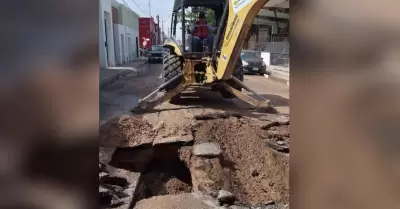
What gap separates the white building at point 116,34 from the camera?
2598 centimetres

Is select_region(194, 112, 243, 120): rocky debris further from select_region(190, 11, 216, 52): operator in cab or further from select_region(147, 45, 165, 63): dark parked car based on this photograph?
select_region(147, 45, 165, 63): dark parked car

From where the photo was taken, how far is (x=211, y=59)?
369 inches

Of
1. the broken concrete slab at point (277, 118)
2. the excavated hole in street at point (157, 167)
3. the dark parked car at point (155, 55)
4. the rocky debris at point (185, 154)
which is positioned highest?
the dark parked car at point (155, 55)

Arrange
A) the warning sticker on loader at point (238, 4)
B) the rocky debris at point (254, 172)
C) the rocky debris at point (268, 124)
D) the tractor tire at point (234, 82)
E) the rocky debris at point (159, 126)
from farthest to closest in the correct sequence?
the tractor tire at point (234, 82) → the rocky debris at point (268, 124) → the rocky debris at point (159, 126) → the warning sticker on loader at point (238, 4) → the rocky debris at point (254, 172)

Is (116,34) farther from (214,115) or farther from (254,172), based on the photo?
(254,172)

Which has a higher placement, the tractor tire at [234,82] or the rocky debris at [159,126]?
the tractor tire at [234,82]

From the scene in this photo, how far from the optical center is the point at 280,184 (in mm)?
5652

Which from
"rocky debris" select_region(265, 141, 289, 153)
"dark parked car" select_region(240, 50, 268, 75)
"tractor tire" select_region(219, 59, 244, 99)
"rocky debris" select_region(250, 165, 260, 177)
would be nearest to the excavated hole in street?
"rocky debris" select_region(250, 165, 260, 177)

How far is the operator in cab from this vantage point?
10094mm

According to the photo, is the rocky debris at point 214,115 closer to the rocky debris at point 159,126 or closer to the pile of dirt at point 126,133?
the rocky debris at point 159,126

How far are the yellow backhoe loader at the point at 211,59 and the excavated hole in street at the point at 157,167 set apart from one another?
263 cm

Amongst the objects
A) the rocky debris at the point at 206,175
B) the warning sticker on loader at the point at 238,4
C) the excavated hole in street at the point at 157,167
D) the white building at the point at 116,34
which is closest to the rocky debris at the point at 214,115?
the excavated hole in street at the point at 157,167
